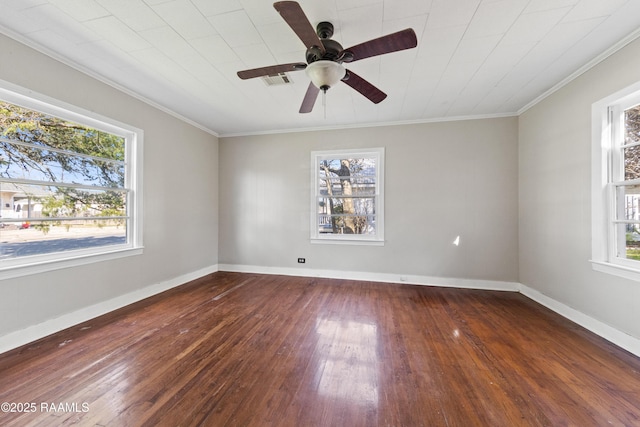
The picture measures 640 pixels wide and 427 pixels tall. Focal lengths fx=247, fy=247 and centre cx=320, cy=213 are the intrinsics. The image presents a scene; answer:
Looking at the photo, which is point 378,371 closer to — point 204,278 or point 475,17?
point 475,17

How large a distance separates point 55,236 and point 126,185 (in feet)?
3.05

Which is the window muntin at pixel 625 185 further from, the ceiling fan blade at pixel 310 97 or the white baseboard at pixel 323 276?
the ceiling fan blade at pixel 310 97

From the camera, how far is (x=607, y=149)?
7.84 ft

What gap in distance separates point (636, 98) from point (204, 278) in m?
5.70

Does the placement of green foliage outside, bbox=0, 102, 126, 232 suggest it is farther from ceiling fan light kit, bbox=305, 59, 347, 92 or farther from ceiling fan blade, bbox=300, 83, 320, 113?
ceiling fan light kit, bbox=305, 59, 347, 92

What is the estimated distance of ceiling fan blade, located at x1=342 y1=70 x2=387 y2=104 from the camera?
2.00m

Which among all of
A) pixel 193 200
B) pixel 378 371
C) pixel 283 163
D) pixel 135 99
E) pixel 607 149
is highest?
pixel 135 99

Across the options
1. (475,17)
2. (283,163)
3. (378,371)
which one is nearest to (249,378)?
(378,371)

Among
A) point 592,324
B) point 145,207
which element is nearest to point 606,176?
point 592,324

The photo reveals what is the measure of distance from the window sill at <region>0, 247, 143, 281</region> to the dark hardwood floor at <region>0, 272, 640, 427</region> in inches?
25.0

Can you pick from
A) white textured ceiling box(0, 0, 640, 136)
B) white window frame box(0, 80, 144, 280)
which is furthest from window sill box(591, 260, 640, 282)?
white window frame box(0, 80, 144, 280)

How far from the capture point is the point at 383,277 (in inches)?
164

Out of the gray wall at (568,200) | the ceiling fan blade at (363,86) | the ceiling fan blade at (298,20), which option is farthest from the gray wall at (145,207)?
the gray wall at (568,200)

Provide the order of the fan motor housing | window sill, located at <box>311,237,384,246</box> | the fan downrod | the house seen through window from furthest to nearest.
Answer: window sill, located at <box>311,237,384,246</box> → the house seen through window → the fan downrod → the fan motor housing
